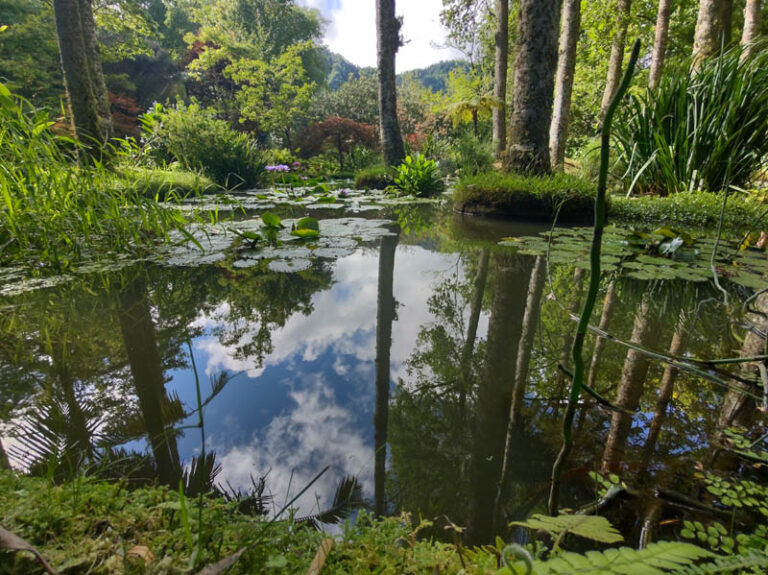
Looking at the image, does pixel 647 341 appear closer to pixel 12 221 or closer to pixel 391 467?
pixel 391 467

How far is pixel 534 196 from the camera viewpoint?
391cm

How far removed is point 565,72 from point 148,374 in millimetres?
7179

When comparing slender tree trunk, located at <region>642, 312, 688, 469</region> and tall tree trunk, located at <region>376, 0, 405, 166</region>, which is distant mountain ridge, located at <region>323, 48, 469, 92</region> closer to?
tall tree trunk, located at <region>376, 0, 405, 166</region>

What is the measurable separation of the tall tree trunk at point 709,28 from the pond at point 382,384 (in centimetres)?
460

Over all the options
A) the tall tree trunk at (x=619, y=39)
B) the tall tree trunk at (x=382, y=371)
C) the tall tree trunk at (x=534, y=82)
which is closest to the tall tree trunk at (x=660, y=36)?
the tall tree trunk at (x=619, y=39)

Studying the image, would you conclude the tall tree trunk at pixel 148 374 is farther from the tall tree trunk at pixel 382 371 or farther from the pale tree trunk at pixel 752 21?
the pale tree trunk at pixel 752 21

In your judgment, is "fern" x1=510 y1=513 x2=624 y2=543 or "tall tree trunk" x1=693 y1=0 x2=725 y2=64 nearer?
"fern" x1=510 y1=513 x2=624 y2=543

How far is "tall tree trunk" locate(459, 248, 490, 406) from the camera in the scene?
3.75 feet

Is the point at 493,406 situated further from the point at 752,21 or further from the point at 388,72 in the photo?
the point at 752,21

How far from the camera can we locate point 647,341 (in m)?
1.31

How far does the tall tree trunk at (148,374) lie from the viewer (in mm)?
784

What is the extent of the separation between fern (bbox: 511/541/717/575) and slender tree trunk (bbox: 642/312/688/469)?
1.59 ft

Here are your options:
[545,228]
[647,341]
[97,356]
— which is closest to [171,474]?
[97,356]

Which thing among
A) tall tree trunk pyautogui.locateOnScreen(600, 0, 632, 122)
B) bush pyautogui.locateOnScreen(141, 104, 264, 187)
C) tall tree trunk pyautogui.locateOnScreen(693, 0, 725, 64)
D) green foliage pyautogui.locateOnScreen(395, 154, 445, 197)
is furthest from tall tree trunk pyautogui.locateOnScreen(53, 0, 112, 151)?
tall tree trunk pyautogui.locateOnScreen(600, 0, 632, 122)
